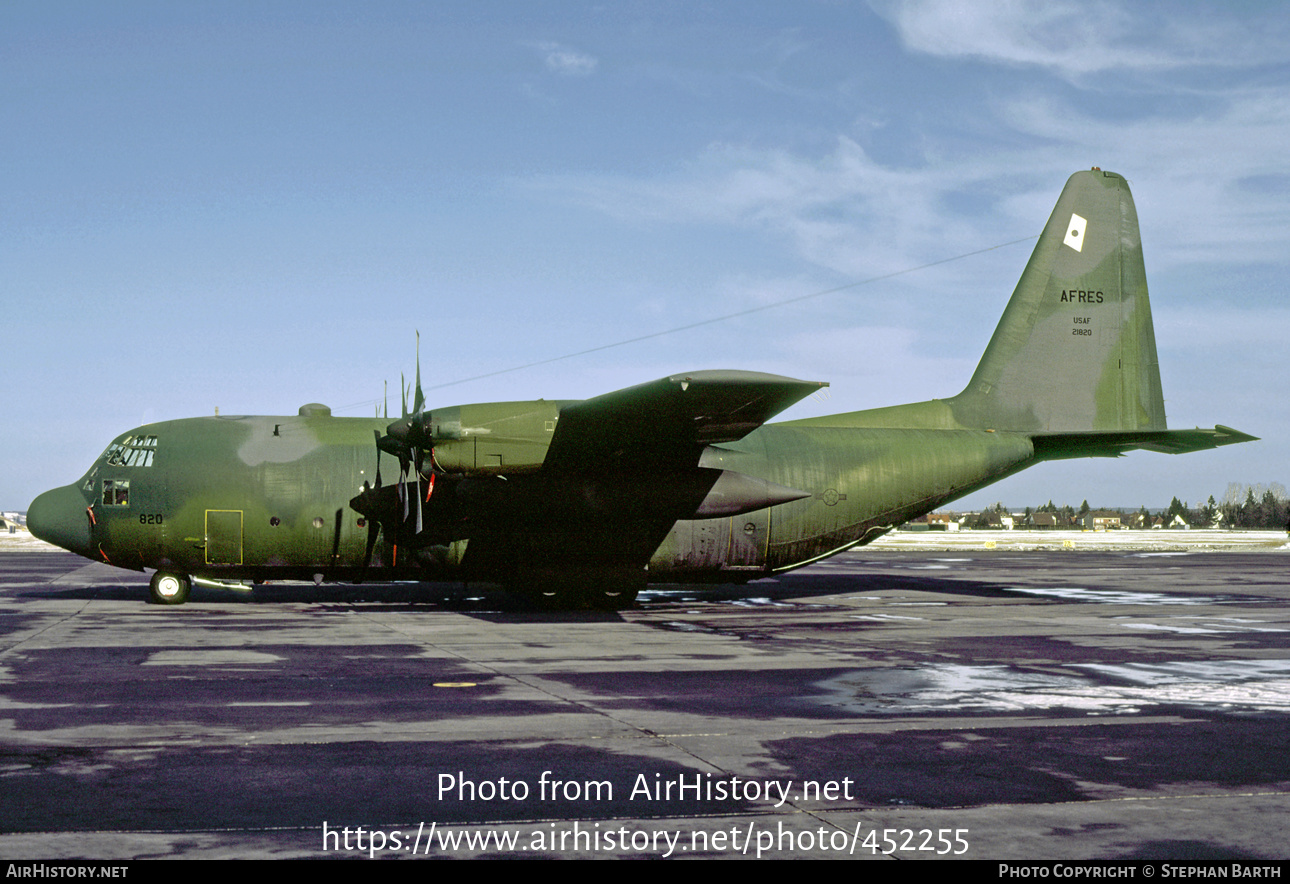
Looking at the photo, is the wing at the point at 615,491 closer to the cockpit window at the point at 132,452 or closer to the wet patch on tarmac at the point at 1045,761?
the cockpit window at the point at 132,452

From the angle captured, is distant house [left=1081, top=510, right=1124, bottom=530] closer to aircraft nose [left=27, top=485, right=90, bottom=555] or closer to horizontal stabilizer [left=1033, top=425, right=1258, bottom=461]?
horizontal stabilizer [left=1033, top=425, right=1258, bottom=461]

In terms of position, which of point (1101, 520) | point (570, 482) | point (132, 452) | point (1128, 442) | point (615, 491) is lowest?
point (1101, 520)

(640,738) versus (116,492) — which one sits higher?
(116,492)

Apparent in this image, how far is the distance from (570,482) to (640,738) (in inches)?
446

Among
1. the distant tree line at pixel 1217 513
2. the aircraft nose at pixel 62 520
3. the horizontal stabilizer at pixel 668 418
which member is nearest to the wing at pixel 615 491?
the horizontal stabilizer at pixel 668 418

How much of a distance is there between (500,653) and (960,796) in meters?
8.95

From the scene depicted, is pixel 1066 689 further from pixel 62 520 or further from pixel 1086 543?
pixel 1086 543

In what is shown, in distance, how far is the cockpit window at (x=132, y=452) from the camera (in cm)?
2162

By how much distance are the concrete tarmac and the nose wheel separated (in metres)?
2.00

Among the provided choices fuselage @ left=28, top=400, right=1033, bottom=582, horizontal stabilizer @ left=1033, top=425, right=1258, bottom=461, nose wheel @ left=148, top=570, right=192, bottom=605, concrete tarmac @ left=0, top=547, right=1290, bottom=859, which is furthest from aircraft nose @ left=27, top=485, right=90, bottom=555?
horizontal stabilizer @ left=1033, top=425, right=1258, bottom=461

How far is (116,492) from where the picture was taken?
21.4 metres

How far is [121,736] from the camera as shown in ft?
29.7

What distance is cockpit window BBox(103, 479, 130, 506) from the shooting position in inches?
838

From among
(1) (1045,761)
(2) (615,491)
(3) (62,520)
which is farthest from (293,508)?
(1) (1045,761)
